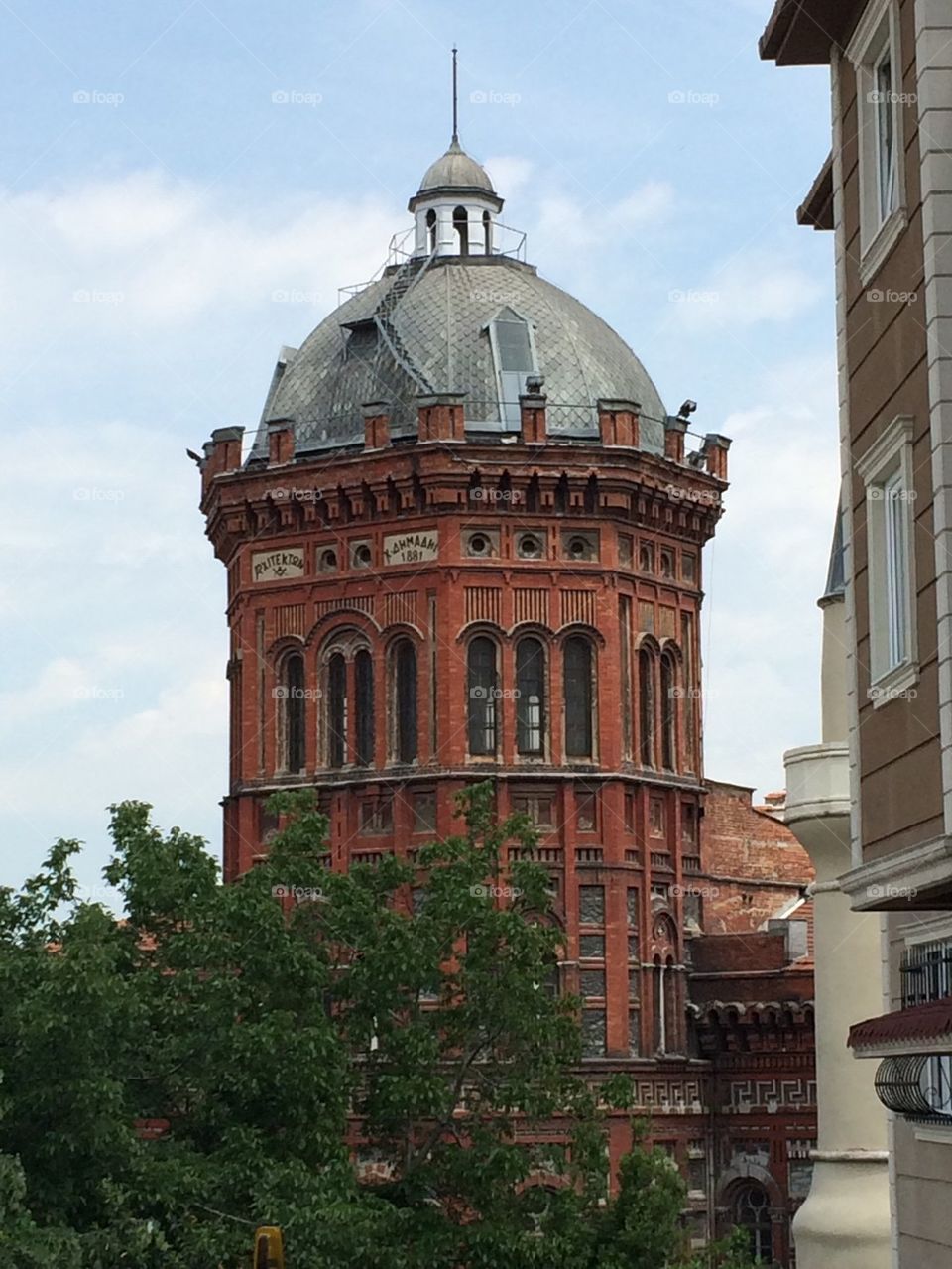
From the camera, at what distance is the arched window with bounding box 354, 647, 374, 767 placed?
1886 inches

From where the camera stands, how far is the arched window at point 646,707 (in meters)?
48.5

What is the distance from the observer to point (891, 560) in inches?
626

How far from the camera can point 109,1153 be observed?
1153 inches

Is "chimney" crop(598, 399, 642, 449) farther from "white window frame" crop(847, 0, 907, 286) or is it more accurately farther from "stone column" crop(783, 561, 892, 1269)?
"white window frame" crop(847, 0, 907, 286)

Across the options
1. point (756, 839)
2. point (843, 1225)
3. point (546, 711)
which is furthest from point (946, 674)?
point (756, 839)

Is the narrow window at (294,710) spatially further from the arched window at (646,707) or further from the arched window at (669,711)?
the arched window at (669,711)

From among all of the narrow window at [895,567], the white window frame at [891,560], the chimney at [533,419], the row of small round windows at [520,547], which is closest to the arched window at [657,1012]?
the row of small round windows at [520,547]

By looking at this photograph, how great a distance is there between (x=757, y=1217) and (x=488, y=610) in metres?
12.9

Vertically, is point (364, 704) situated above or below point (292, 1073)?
above

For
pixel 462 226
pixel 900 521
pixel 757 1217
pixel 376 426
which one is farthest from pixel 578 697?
pixel 900 521

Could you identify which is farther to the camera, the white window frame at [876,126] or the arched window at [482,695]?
the arched window at [482,695]

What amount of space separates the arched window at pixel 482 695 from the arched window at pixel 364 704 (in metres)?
2.06

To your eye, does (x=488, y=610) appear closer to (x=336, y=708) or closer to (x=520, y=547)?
(x=520, y=547)

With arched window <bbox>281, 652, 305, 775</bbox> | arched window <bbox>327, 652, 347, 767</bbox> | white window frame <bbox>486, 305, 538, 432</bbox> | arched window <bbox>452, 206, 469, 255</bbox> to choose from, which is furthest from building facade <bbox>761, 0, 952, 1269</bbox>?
arched window <bbox>452, 206, 469, 255</bbox>
